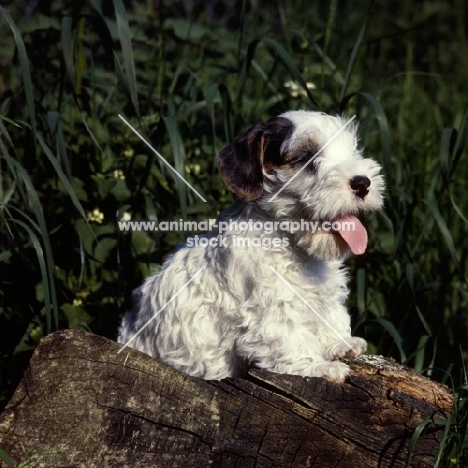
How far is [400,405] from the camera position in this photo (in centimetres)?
360

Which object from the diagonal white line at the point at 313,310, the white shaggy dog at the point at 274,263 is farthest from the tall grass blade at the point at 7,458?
the diagonal white line at the point at 313,310

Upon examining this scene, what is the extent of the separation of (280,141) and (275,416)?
1.37 m

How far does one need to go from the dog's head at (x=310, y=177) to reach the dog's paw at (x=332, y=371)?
21.3 inches

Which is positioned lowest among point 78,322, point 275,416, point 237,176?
point 78,322

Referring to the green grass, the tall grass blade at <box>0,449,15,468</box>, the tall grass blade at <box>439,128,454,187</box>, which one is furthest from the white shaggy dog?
the tall grass blade at <box>0,449,15,468</box>

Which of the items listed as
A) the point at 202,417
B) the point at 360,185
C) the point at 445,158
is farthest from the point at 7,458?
the point at 445,158

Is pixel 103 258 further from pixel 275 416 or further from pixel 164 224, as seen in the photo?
pixel 275 416

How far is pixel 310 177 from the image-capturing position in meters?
3.93

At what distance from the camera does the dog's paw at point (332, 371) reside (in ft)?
12.0

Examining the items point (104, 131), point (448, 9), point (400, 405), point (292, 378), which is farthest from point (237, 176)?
point (448, 9)

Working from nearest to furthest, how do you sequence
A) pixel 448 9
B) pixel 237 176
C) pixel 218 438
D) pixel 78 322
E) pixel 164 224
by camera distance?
pixel 218 438 → pixel 237 176 → pixel 78 322 → pixel 164 224 → pixel 448 9

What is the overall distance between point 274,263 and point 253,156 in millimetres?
544

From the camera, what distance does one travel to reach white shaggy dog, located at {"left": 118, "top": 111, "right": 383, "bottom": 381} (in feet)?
12.5

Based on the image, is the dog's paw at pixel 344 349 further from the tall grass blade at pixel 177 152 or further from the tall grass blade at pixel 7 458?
the tall grass blade at pixel 7 458
